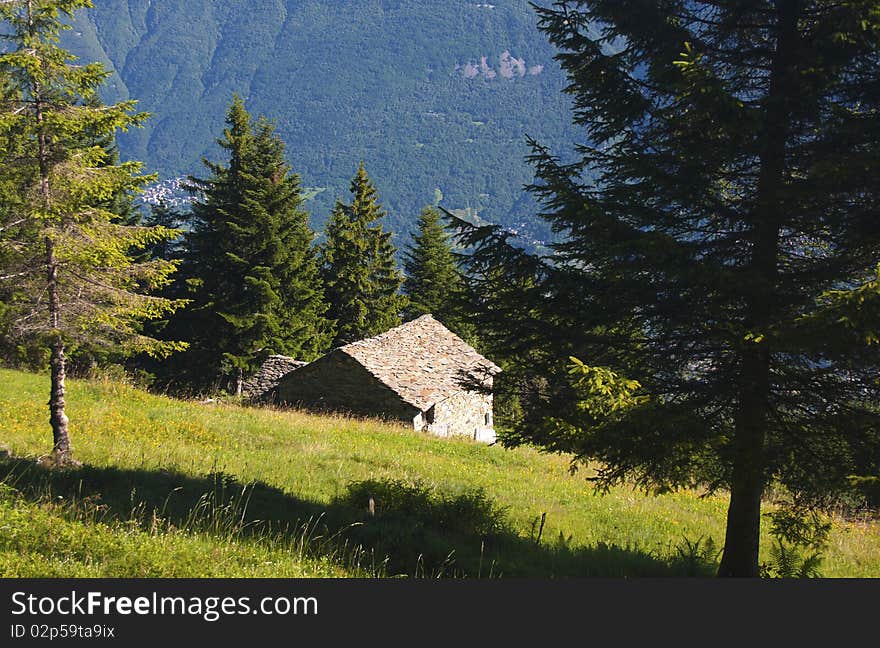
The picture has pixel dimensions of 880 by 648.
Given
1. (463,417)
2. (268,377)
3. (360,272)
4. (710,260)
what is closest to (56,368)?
(710,260)

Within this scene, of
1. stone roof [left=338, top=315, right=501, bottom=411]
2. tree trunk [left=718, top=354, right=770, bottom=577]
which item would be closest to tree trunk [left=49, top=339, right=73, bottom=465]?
tree trunk [left=718, top=354, right=770, bottom=577]

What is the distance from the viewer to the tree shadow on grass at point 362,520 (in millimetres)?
7371

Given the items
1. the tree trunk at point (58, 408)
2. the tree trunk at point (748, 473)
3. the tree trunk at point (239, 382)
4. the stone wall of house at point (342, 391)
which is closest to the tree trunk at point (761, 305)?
the tree trunk at point (748, 473)

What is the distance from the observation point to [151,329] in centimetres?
3809

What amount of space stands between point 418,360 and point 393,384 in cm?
321

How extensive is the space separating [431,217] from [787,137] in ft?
152

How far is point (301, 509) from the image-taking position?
9.12 meters

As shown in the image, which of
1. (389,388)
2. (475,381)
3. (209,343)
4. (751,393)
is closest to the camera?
(751,393)

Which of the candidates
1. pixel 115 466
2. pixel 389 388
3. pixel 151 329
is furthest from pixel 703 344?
pixel 151 329

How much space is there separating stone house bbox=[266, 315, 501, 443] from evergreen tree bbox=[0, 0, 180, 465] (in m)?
17.1

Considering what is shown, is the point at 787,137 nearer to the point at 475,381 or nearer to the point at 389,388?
the point at 475,381

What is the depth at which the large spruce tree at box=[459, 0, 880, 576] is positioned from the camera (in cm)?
656

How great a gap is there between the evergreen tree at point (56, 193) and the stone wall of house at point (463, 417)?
62.5ft

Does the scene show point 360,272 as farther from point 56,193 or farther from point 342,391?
point 56,193
